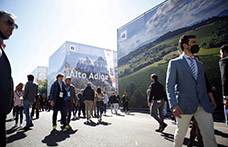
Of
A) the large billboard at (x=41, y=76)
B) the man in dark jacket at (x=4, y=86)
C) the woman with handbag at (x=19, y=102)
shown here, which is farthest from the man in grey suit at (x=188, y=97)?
the large billboard at (x=41, y=76)

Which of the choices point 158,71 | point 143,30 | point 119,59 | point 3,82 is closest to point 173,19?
point 143,30

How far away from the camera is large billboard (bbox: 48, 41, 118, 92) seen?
4306 centimetres

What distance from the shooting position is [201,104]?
2.27 meters

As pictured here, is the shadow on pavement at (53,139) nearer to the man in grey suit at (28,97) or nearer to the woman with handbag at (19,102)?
the man in grey suit at (28,97)

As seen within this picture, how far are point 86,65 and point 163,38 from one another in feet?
102

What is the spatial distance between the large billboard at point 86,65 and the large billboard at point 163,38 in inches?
817

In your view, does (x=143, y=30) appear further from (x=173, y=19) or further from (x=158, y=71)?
(x=158, y=71)

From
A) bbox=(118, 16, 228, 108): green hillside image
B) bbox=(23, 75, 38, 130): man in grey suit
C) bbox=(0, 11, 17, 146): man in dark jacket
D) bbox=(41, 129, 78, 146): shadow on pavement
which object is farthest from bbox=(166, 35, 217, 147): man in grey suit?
bbox=(118, 16, 228, 108): green hillside image

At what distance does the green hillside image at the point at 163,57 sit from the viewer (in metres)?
13.4

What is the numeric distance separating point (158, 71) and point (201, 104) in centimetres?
1698

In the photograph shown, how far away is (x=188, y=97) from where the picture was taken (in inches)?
91.5

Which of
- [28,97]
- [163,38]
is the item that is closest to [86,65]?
[163,38]

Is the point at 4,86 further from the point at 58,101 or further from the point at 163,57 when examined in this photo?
the point at 163,57

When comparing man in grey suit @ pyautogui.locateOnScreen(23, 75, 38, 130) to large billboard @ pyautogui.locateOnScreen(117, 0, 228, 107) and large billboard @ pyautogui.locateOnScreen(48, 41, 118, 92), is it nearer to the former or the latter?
large billboard @ pyautogui.locateOnScreen(117, 0, 228, 107)
